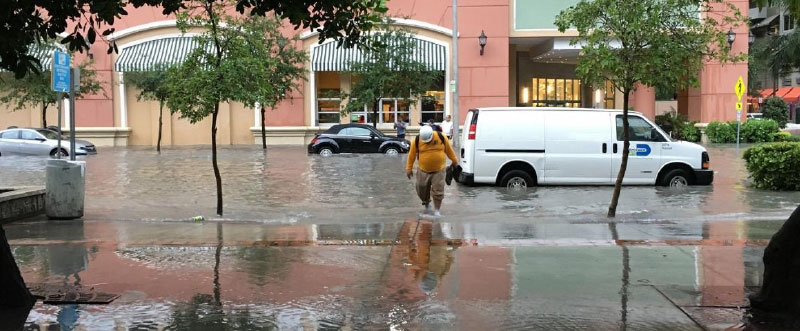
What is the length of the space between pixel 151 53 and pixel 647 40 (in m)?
26.5

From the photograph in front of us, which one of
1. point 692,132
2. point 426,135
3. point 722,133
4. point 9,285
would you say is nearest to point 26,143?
point 426,135

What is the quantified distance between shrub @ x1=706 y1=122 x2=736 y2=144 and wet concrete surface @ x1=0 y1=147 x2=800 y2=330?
17572 mm

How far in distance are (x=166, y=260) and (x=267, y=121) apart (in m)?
24.9

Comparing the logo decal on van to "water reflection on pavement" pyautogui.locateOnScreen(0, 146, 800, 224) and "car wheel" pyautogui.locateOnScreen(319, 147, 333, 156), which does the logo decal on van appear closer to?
"water reflection on pavement" pyautogui.locateOnScreen(0, 146, 800, 224)

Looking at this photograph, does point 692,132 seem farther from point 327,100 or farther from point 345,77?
point 327,100

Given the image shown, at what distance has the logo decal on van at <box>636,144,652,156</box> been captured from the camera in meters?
14.2

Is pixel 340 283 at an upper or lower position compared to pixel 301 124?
lower

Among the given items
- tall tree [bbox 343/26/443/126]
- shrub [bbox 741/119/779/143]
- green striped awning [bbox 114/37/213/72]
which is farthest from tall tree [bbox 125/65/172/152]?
shrub [bbox 741/119/779/143]

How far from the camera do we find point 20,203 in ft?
33.6

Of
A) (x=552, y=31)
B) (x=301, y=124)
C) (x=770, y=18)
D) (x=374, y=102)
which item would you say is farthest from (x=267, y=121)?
(x=770, y=18)

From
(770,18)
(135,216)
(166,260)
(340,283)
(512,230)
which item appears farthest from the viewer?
(770,18)

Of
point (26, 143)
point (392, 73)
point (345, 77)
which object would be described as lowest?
point (26, 143)

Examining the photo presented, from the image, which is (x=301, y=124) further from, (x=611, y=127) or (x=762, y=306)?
(x=762, y=306)

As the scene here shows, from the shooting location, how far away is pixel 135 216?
11008mm
